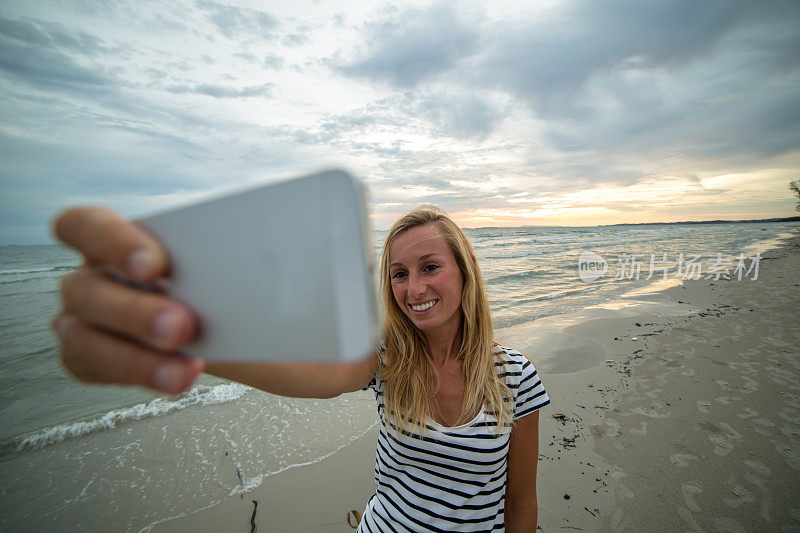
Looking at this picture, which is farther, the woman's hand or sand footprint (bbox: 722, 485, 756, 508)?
sand footprint (bbox: 722, 485, 756, 508)

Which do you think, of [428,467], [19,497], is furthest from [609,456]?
[19,497]

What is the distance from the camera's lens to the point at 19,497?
356 cm

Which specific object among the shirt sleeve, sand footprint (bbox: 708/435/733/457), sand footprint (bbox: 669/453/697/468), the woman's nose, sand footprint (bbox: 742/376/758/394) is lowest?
sand footprint (bbox: 669/453/697/468)

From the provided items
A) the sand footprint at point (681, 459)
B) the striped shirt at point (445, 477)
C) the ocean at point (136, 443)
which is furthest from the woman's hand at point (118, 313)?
the sand footprint at point (681, 459)

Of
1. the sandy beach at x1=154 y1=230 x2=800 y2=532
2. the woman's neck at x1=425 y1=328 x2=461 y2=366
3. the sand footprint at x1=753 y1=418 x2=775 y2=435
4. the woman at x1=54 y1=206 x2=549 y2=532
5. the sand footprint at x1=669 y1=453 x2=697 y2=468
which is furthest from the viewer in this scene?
the sand footprint at x1=753 y1=418 x2=775 y2=435

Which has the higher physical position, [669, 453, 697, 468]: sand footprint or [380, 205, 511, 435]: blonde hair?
[380, 205, 511, 435]: blonde hair

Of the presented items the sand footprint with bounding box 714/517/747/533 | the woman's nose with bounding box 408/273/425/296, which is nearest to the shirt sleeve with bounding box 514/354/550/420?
the woman's nose with bounding box 408/273/425/296

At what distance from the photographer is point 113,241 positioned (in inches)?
19.8

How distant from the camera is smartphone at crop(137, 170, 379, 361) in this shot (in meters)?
0.39

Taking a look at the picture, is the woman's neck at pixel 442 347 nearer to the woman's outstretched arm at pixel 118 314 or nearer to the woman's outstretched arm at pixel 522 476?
the woman's outstretched arm at pixel 522 476

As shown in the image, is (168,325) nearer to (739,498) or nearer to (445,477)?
(445,477)

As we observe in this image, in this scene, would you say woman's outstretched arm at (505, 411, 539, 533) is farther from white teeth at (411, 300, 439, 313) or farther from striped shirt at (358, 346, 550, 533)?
white teeth at (411, 300, 439, 313)

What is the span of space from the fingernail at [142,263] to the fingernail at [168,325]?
0.21 feet

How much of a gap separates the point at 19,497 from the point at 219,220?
5.70 metres
